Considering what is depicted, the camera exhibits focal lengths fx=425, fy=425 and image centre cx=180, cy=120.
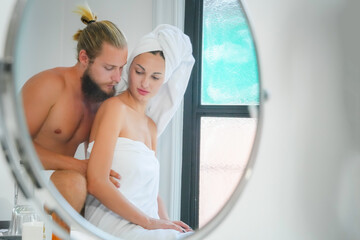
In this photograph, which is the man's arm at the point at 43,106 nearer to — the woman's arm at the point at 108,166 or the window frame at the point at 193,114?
the woman's arm at the point at 108,166

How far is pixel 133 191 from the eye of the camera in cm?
54

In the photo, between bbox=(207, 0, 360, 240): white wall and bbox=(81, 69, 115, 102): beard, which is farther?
bbox=(207, 0, 360, 240): white wall

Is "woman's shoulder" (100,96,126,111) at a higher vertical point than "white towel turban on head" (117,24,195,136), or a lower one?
lower

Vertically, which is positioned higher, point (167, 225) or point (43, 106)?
point (43, 106)

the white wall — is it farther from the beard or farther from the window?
the beard

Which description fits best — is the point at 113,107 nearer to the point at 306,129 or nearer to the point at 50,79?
the point at 50,79

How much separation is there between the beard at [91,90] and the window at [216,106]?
4.4 inches

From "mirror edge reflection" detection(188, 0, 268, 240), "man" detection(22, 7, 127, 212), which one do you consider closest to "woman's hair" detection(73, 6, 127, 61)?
"man" detection(22, 7, 127, 212)

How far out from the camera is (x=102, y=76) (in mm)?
553

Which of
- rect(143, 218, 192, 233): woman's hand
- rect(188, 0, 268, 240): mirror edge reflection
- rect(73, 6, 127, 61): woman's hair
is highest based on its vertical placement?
rect(73, 6, 127, 61): woman's hair

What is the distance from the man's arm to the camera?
1.75 feet

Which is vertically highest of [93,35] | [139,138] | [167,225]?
[93,35]

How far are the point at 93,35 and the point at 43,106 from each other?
4.5 inches

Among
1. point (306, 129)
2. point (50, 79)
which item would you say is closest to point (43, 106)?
point (50, 79)
